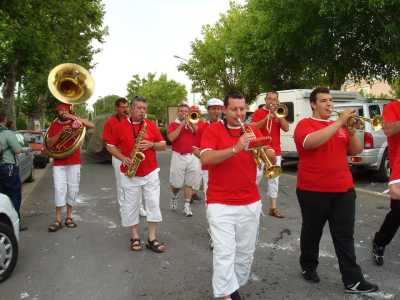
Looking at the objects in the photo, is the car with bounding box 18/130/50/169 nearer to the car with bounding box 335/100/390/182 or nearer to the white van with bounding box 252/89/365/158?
the white van with bounding box 252/89/365/158

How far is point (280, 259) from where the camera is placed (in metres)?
4.83

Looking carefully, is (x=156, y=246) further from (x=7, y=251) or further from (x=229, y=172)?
(x=229, y=172)

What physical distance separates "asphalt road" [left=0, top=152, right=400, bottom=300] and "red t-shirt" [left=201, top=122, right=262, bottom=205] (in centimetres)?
102

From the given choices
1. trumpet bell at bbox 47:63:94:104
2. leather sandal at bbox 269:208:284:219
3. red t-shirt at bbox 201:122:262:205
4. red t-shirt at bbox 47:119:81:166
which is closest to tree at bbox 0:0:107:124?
trumpet bell at bbox 47:63:94:104

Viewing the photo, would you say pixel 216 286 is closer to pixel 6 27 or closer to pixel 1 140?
pixel 1 140

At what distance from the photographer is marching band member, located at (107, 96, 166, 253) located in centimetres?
516

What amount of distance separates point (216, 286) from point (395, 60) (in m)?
12.7

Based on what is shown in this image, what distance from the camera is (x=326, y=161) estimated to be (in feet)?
12.4

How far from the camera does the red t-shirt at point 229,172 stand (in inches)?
134

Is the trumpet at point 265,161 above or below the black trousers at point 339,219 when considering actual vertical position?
above

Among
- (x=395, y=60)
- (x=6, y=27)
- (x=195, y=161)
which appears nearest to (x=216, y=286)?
(x=195, y=161)

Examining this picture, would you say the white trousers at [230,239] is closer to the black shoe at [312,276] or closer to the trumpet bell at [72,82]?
the black shoe at [312,276]

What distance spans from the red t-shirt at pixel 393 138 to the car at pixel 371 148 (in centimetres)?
509

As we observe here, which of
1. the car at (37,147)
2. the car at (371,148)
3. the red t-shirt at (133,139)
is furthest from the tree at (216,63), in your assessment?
the red t-shirt at (133,139)
